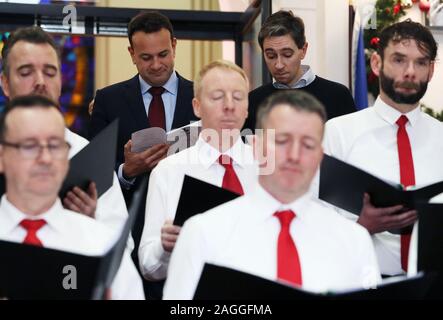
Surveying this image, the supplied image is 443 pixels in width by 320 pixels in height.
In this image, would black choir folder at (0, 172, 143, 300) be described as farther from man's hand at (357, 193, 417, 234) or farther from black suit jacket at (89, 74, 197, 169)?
black suit jacket at (89, 74, 197, 169)

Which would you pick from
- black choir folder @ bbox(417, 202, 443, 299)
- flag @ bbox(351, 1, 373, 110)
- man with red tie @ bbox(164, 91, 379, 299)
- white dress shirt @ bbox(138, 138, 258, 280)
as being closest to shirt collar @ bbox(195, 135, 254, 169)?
white dress shirt @ bbox(138, 138, 258, 280)

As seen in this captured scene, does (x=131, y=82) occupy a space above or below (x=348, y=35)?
below

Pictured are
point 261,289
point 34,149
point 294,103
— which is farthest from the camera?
point 294,103

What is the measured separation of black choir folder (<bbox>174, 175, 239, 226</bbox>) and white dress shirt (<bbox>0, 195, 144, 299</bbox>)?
38 centimetres

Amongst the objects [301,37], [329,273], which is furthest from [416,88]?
[329,273]

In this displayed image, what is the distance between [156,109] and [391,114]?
1300 millimetres

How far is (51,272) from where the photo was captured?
247cm

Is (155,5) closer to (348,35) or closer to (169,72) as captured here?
(348,35)

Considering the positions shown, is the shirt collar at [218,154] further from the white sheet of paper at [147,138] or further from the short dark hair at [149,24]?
the short dark hair at [149,24]

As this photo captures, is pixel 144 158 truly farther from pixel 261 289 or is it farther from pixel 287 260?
pixel 261 289

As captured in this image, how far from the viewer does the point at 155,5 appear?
23.2 ft

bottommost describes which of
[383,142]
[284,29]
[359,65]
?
[383,142]

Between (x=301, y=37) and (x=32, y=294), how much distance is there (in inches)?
102

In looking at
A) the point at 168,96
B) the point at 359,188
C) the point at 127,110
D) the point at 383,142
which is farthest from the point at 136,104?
the point at 359,188
